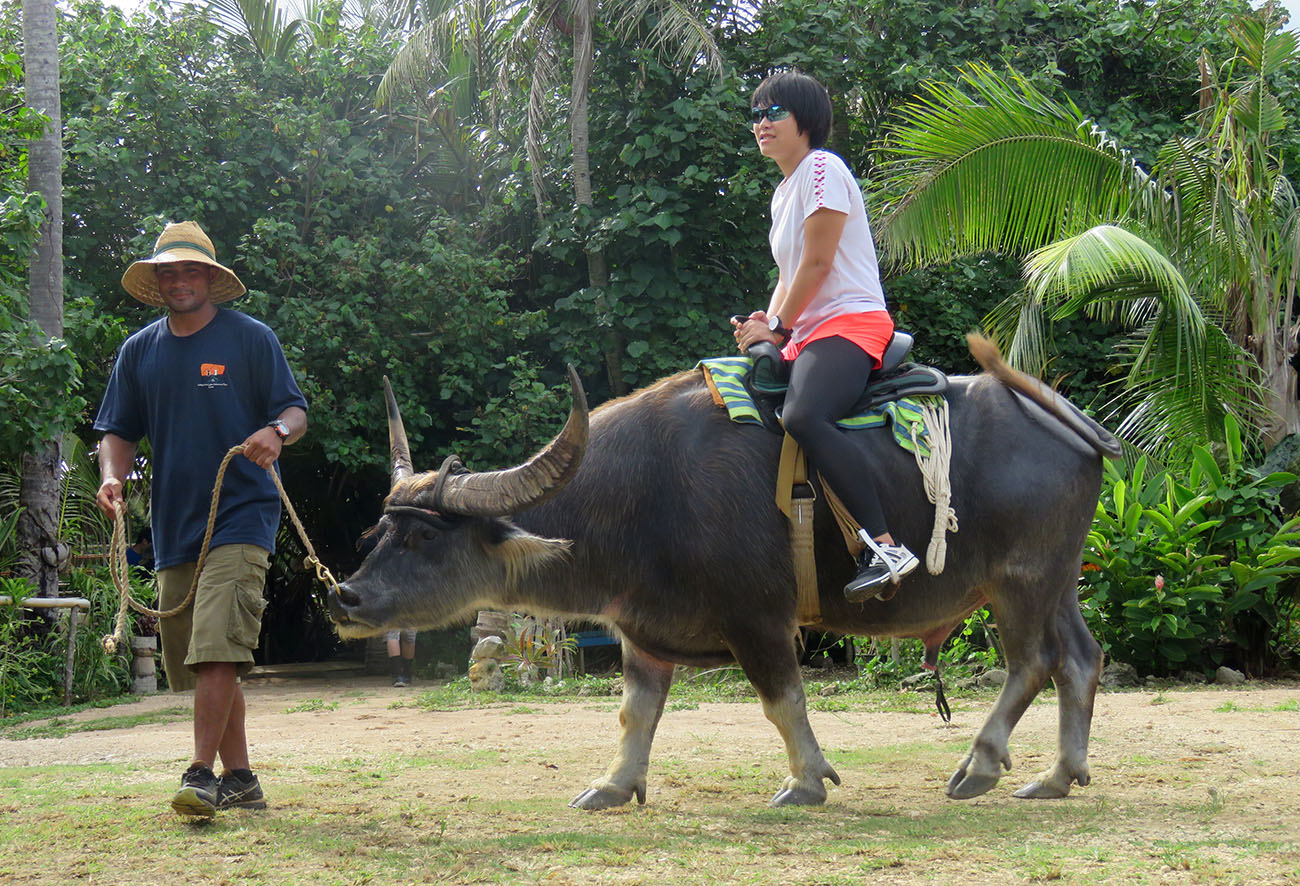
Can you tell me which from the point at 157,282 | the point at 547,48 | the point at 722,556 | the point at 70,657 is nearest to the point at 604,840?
the point at 722,556

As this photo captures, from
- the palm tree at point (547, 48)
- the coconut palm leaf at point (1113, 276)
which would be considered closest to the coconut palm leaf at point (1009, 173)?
the coconut palm leaf at point (1113, 276)

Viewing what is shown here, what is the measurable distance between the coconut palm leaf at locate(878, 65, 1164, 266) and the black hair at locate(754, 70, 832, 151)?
17.8 ft

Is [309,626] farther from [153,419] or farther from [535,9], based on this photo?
[153,419]

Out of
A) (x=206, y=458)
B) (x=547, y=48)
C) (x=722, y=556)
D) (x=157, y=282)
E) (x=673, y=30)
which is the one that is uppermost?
(x=547, y=48)

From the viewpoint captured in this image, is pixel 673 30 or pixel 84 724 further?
pixel 673 30

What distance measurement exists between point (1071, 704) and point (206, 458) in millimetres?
3442

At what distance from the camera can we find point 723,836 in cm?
376

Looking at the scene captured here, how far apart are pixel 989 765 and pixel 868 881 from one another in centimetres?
156

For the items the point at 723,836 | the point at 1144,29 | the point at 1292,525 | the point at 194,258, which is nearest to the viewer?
the point at 723,836

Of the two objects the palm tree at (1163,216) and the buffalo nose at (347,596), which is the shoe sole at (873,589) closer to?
the buffalo nose at (347,596)

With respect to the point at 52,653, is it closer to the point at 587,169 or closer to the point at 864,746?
the point at 587,169

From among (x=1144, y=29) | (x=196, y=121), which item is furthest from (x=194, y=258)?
(x=1144, y=29)

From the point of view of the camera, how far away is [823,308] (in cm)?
445

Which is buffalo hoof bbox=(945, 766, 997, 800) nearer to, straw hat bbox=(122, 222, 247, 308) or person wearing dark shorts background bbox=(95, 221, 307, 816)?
person wearing dark shorts background bbox=(95, 221, 307, 816)
